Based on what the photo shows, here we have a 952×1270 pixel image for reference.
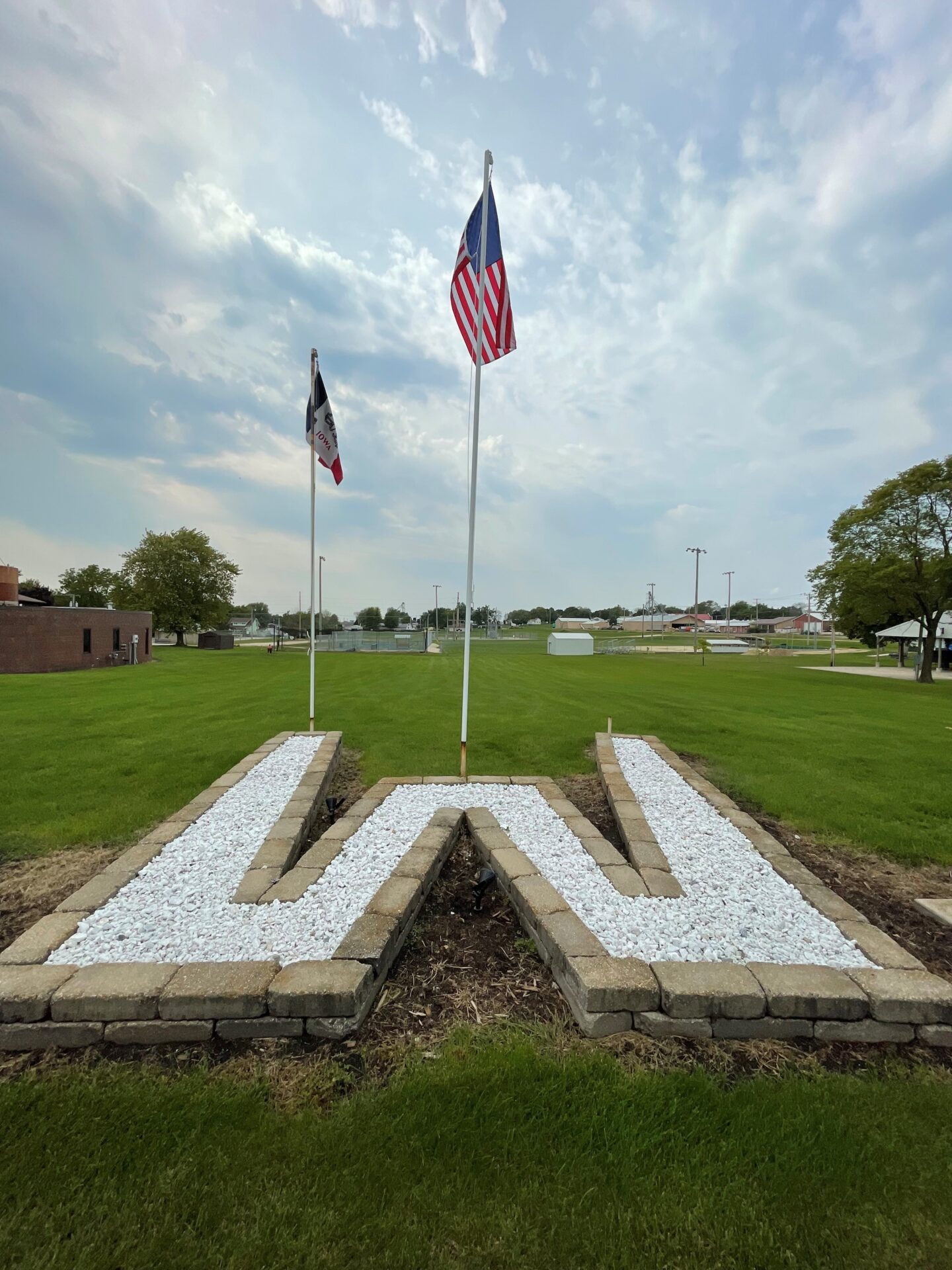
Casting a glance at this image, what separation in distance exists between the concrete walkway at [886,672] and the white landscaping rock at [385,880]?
25.6 metres

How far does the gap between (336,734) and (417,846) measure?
12.4 ft

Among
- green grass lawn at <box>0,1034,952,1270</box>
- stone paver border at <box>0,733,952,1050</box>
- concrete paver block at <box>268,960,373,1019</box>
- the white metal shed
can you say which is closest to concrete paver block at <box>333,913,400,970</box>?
stone paver border at <box>0,733,952,1050</box>

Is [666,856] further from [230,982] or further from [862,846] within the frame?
[230,982]

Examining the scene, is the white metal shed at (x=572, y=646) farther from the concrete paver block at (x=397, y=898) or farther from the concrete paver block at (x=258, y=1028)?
the concrete paver block at (x=258, y=1028)

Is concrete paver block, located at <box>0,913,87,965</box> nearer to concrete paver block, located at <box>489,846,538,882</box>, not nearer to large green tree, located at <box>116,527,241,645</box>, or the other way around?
concrete paver block, located at <box>489,846,538,882</box>

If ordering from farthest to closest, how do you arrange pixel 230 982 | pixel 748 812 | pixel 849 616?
pixel 849 616 → pixel 748 812 → pixel 230 982

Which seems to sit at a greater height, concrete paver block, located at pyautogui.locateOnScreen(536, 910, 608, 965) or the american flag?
the american flag

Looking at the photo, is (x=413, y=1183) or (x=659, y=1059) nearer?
(x=413, y=1183)

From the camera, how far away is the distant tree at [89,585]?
63.9 m

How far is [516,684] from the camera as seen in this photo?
56.2ft

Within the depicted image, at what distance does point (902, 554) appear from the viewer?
2195 cm

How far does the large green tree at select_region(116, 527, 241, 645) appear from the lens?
5047 cm

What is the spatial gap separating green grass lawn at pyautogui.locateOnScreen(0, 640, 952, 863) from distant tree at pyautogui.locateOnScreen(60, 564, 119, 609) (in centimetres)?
→ 5407

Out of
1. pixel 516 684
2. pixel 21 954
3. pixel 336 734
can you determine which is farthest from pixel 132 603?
pixel 21 954
